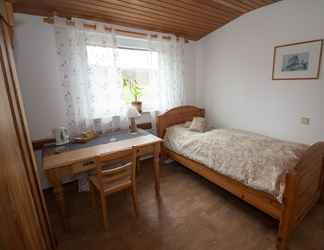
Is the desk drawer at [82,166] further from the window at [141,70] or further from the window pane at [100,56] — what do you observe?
the window pane at [100,56]

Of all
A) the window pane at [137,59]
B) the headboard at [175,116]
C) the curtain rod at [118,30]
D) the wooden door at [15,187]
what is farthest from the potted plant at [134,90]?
the wooden door at [15,187]

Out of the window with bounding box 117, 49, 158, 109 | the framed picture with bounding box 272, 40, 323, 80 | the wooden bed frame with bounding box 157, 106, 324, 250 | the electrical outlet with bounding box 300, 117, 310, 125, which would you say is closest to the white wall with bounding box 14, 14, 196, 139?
the window with bounding box 117, 49, 158, 109

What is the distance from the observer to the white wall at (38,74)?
217 centimetres

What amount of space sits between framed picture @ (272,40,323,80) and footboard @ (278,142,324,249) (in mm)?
1252

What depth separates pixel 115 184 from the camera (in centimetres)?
188

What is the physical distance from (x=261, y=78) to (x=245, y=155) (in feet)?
5.34

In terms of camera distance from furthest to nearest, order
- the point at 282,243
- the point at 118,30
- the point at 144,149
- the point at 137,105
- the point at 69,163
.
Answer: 1. the point at 137,105
2. the point at 118,30
3. the point at 144,149
4. the point at 69,163
5. the point at 282,243

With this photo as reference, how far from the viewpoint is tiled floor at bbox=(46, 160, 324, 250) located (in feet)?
5.35

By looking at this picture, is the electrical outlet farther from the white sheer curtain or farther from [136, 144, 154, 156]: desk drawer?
the white sheer curtain

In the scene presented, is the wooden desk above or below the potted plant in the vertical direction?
below

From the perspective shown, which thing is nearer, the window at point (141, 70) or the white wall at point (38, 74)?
the white wall at point (38, 74)

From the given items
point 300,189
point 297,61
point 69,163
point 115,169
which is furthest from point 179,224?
point 297,61

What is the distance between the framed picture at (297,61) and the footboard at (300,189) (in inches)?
49.3

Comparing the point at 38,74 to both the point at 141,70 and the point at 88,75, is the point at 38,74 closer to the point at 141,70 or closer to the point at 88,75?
the point at 88,75
